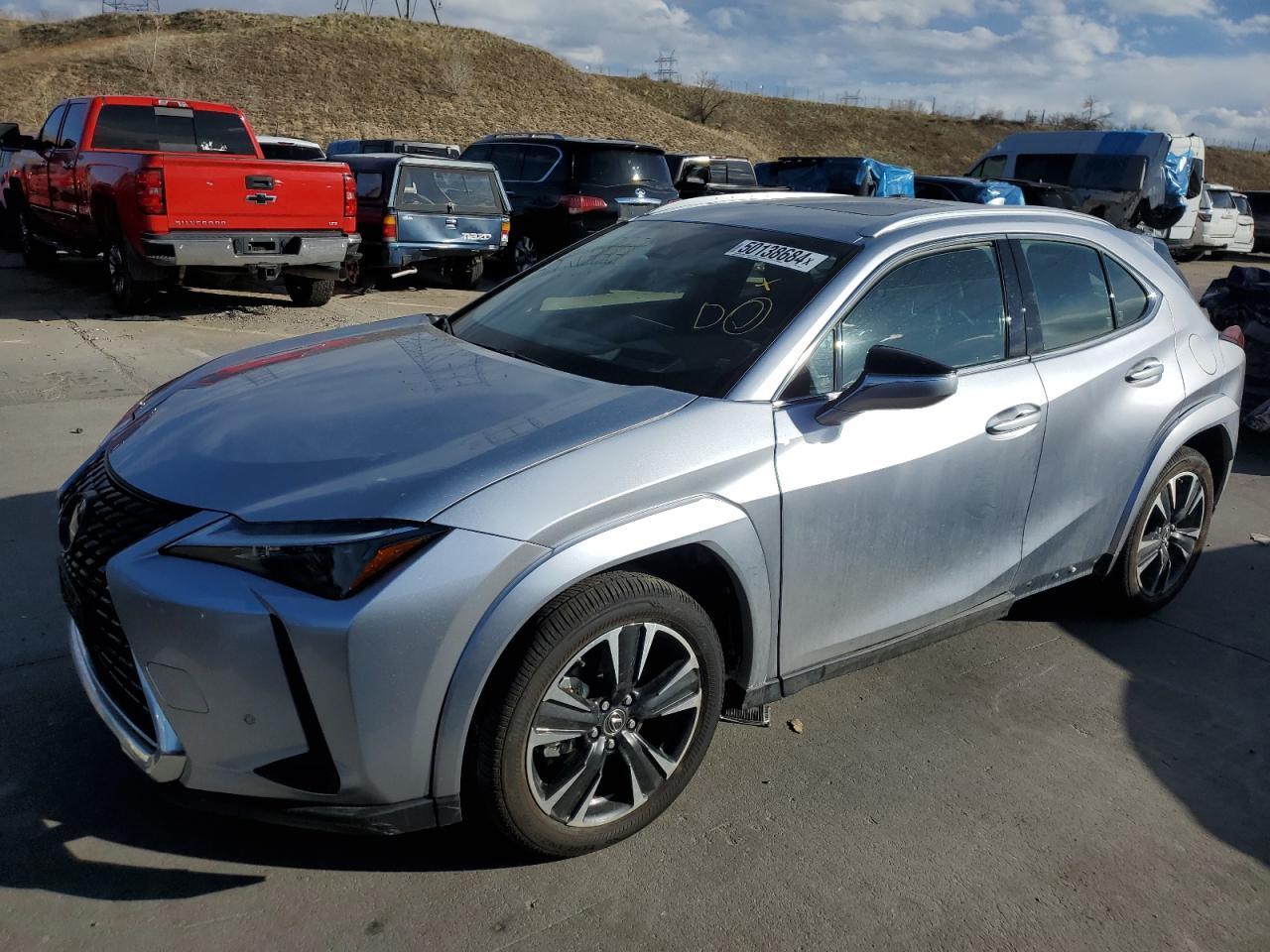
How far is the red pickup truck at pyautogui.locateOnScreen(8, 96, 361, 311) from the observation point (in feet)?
30.2

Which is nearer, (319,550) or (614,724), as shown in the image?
(319,550)

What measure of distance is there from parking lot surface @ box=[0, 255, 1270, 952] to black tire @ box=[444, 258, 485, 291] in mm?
9088

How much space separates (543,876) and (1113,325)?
298cm

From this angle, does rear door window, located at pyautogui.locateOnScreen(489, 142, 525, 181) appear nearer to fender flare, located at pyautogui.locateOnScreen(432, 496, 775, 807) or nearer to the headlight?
fender flare, located at pyautogui.locateOnScreen(432, 496, 775, 807)

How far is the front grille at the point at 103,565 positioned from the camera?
255 centimetres

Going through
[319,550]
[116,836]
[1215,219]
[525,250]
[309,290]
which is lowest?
[1215,219]

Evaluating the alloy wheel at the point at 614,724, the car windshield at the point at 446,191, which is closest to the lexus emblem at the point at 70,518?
the alloy wheel at the point at 614,724

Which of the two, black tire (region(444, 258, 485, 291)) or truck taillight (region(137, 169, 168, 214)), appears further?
black tire (region(444, 258, 485, 291))

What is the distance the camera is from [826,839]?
9.85ft

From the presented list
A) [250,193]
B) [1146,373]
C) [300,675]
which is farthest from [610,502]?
[250,193]

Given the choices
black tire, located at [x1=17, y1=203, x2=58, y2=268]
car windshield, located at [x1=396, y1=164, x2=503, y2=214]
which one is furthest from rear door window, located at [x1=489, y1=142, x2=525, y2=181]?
black tire, located at [x1=17, y1=203, x2=58, y2=268]

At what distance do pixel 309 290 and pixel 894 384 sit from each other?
30.0 ft

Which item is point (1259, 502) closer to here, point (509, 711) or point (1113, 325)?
point (1113, 325)

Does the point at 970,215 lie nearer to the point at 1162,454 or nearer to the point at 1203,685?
the point at 1162,454
